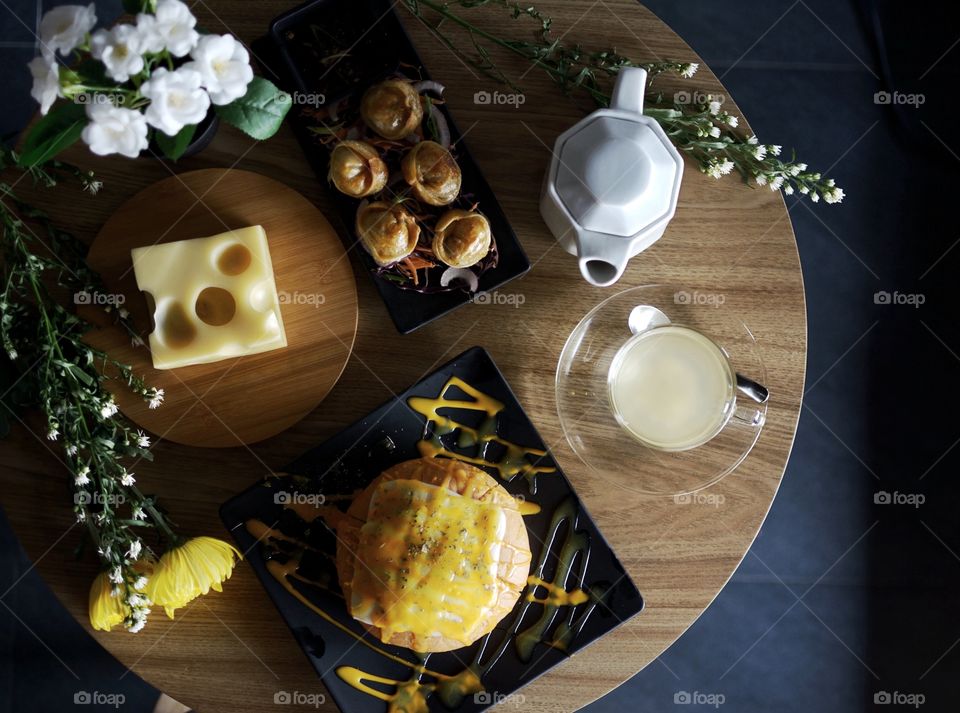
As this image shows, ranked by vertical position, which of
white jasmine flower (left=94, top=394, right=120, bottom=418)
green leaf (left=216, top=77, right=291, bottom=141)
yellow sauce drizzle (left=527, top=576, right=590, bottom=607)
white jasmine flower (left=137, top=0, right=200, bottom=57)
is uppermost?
white jasmine flower (left=137, top=0, right=200, bottom=57)

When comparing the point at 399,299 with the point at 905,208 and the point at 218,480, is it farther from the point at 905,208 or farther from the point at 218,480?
the point at 905,208

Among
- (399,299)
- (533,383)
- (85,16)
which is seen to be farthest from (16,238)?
(533,383)

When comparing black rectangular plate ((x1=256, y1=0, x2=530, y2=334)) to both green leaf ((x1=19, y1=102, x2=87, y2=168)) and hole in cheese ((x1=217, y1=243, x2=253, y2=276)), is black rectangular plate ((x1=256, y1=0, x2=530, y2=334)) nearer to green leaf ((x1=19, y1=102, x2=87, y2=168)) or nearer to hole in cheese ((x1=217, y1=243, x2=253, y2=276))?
hole in cheese ((x1=217, y1=243, x2=253, y2=276))

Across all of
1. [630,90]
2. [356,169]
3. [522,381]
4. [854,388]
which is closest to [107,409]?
[356,169]

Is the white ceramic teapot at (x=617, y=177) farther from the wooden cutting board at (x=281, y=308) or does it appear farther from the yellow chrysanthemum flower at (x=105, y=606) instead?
the yellow chrysanthemum flower at (x=105, y=606)

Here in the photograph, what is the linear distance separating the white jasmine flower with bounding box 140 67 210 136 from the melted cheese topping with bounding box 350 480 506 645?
0.54 meters

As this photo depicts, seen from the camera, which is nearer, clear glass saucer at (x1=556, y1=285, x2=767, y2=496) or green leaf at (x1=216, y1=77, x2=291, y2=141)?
green leaf at (x1=216, y1=77, x2=291, y2=141)

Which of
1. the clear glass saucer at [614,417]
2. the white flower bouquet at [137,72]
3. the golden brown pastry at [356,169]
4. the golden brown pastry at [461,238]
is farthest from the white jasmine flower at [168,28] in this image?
the clear glass saucer at [614,417]

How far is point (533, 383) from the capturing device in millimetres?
1233

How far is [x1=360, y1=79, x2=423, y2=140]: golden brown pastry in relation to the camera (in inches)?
44.2

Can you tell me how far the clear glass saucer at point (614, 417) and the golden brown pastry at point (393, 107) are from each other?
1.24ft

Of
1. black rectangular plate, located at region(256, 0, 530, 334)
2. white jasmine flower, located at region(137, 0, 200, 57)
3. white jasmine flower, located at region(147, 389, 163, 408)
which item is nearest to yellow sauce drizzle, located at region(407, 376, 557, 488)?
black rectangular plate, located at region(256, 0, 530, 334)

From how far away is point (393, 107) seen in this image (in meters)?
1.12

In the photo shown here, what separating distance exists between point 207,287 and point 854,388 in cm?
133
